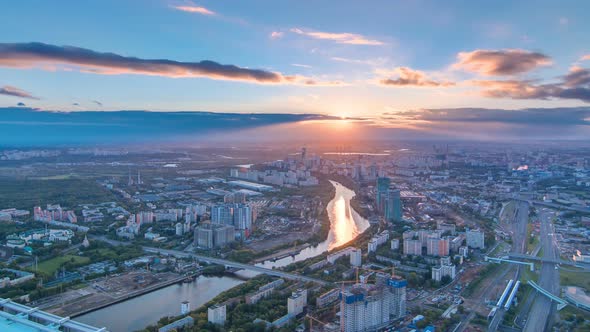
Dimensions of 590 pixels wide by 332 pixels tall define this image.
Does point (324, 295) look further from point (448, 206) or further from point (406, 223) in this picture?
point (448, 206)

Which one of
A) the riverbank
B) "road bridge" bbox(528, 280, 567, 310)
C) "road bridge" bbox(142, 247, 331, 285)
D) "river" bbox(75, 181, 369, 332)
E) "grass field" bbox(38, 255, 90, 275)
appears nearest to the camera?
"river" bbox(75, 181, 369, 332)

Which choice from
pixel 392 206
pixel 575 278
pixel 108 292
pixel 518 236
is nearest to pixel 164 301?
pixel 108 292

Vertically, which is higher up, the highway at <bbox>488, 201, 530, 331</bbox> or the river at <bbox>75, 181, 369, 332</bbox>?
the highway at <bbox>488, 201, 530, 331</bbox>

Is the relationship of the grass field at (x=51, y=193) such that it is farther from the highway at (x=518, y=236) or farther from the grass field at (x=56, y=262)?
the highway at (x=518, y=236)

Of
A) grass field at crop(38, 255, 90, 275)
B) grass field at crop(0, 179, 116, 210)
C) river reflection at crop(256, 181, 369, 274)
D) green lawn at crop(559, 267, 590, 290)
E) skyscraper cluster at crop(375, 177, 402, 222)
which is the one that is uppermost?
skyscraper cluster at crop(375, 177, 402, 222)

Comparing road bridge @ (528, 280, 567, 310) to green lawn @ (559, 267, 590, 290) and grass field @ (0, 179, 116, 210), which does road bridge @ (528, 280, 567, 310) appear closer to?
green lawn @ (559, 267, 590, 290)

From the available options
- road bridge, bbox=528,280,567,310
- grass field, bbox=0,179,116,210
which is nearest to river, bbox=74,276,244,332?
road bridge, bbox=528,280,567,310

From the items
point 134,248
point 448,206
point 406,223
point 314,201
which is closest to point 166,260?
point 134,248

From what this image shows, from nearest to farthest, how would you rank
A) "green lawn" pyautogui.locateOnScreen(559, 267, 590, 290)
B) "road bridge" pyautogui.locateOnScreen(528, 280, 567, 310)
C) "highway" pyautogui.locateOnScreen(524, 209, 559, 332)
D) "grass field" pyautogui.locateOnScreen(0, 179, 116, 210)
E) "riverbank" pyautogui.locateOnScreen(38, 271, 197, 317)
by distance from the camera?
1. "highway" pyautogui.locateOnScreen(524, 209, 559, 332)
2. "riverbank" pyautogui.locateOnScreen(38, 271, 197, 317)
3. "road bridge" pyautogui.locateOnScreen(528, 280, 567, 310)
4. "green lawn" pyautogui.locateOnScreen(559, 267, 590, 290)
5. "grass field" pyautogui.locateOnScreen(0, 179, 116, 210)
